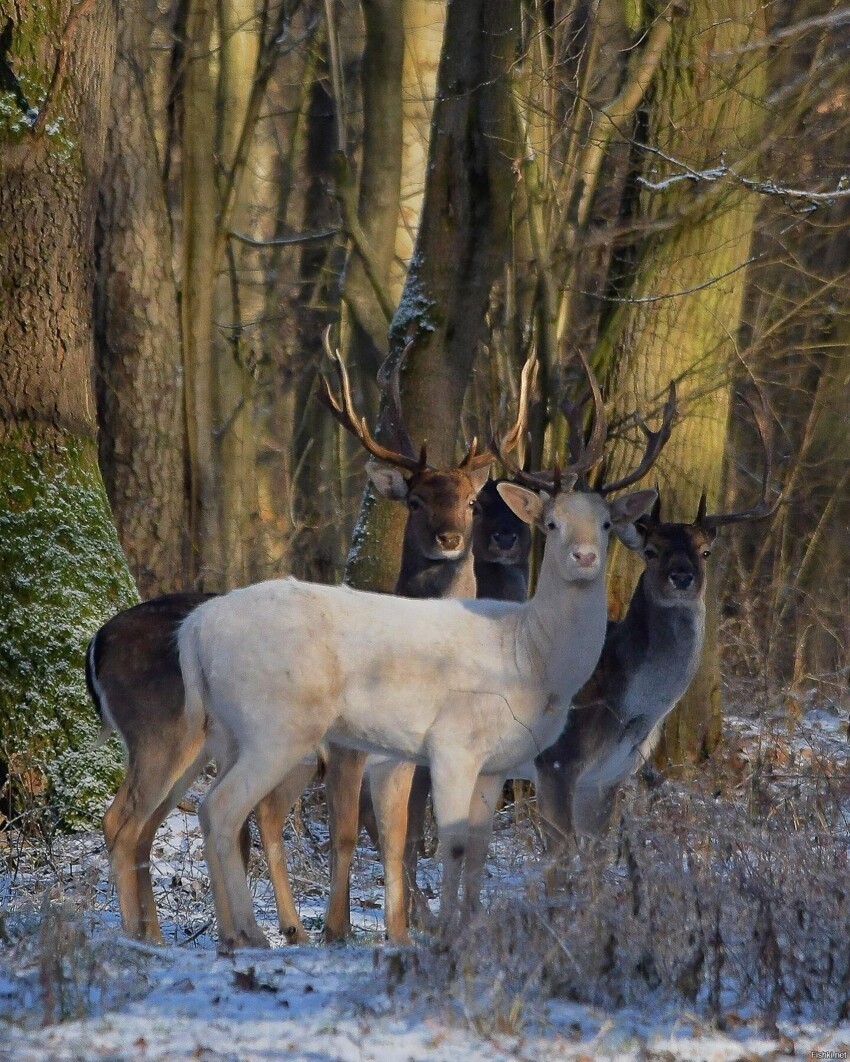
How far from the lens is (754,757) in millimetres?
10539

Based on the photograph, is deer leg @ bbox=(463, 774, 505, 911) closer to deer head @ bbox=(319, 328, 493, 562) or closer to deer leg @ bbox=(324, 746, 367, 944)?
deer leg @ bbox=(324, 746, 367, 944)

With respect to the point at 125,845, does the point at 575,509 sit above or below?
above

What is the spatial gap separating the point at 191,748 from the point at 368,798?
1913mm

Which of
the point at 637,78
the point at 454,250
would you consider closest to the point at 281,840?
the point at 454,250

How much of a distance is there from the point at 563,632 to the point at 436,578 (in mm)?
2075

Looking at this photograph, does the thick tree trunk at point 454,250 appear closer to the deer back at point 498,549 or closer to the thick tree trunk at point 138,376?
the deer back at point 498,549

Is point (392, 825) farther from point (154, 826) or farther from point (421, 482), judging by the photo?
point (421, 482)

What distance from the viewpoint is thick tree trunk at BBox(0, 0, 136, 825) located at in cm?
855

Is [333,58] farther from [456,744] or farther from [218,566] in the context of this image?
[456,744]

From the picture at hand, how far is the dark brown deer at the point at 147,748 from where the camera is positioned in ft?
22.8

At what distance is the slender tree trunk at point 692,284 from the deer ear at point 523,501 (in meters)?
3.20

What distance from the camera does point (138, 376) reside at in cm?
1259

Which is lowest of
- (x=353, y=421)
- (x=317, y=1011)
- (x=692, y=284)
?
(x=317, y=1011)

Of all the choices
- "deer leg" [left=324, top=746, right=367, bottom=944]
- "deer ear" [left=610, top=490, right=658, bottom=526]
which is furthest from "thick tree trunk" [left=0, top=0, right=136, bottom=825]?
"deer ear" [left=610, top=490, right=658, bottom=526]
